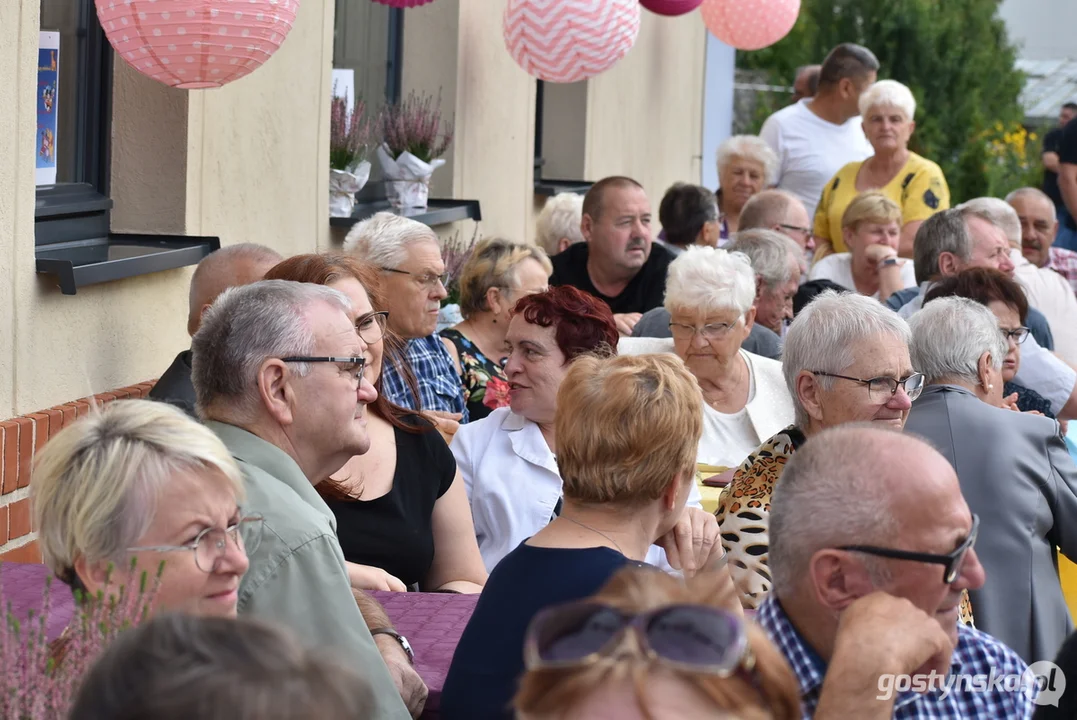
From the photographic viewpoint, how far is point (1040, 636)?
3.63 meters

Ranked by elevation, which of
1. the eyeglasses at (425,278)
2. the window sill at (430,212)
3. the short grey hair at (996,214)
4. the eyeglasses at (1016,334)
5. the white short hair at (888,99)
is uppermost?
the white short hair at (888,99)

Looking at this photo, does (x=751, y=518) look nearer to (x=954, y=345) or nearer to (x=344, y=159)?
(x=954, y=345)

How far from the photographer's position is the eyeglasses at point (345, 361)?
2.84 meters

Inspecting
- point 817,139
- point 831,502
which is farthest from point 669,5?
point 831,502

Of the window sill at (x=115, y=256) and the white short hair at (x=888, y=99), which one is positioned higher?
the white short hair at (x=888, y=99)

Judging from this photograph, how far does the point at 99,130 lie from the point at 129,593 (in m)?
3.77

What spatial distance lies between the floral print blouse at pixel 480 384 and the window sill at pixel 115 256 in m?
1.08

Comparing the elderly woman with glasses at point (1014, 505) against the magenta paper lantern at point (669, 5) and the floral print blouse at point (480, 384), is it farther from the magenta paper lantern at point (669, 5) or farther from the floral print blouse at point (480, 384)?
→ the magenta paper lantern at point (669, 5)

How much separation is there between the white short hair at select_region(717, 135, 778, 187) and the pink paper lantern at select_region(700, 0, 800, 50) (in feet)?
3.13

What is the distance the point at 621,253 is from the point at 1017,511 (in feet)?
11.8

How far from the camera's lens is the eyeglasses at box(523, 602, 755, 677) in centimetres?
144

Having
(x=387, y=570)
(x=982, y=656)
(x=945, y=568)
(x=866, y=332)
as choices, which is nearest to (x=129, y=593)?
(x=945, y=568)

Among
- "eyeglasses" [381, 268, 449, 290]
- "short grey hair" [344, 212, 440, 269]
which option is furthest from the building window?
"eyeglasses" [381, 268, 449, 290]

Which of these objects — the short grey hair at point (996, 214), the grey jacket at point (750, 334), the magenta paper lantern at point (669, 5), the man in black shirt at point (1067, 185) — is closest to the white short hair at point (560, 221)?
the magenta paper lantern at point (669, 5)
